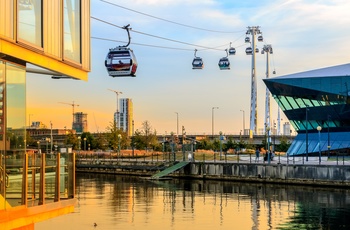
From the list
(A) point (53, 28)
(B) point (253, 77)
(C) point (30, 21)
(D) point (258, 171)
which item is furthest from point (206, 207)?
(B) point (253, 77)

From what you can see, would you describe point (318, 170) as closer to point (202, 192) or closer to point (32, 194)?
point (202, 192)

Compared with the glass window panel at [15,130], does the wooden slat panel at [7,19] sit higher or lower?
higher

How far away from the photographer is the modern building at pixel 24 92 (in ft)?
37.4

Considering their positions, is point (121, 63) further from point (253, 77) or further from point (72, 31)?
point (253, 77)

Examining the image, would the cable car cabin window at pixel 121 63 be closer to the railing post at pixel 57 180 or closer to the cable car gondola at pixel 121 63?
the cable car gondola at pixel 121 63

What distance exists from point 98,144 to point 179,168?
6919 centimetres

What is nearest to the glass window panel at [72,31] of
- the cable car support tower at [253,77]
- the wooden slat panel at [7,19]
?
the wooden slat panel at [7,19]

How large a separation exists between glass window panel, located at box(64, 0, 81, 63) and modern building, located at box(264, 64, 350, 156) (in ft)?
219

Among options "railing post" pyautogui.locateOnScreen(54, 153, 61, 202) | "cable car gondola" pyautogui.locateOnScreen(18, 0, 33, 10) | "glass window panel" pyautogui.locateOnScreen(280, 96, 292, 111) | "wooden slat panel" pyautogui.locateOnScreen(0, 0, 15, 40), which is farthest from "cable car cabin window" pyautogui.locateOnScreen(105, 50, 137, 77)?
"glass window panel" pyautogui.locateOnScreen(280, 96, 292, 111)

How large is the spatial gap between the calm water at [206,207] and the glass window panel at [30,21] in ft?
77.6

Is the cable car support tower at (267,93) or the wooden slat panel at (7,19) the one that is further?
the cable car support tower at (267,93)

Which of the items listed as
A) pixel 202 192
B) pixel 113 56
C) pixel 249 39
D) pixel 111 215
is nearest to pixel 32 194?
pixel 113 56

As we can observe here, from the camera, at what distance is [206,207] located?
46.0 m

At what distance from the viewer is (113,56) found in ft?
105
